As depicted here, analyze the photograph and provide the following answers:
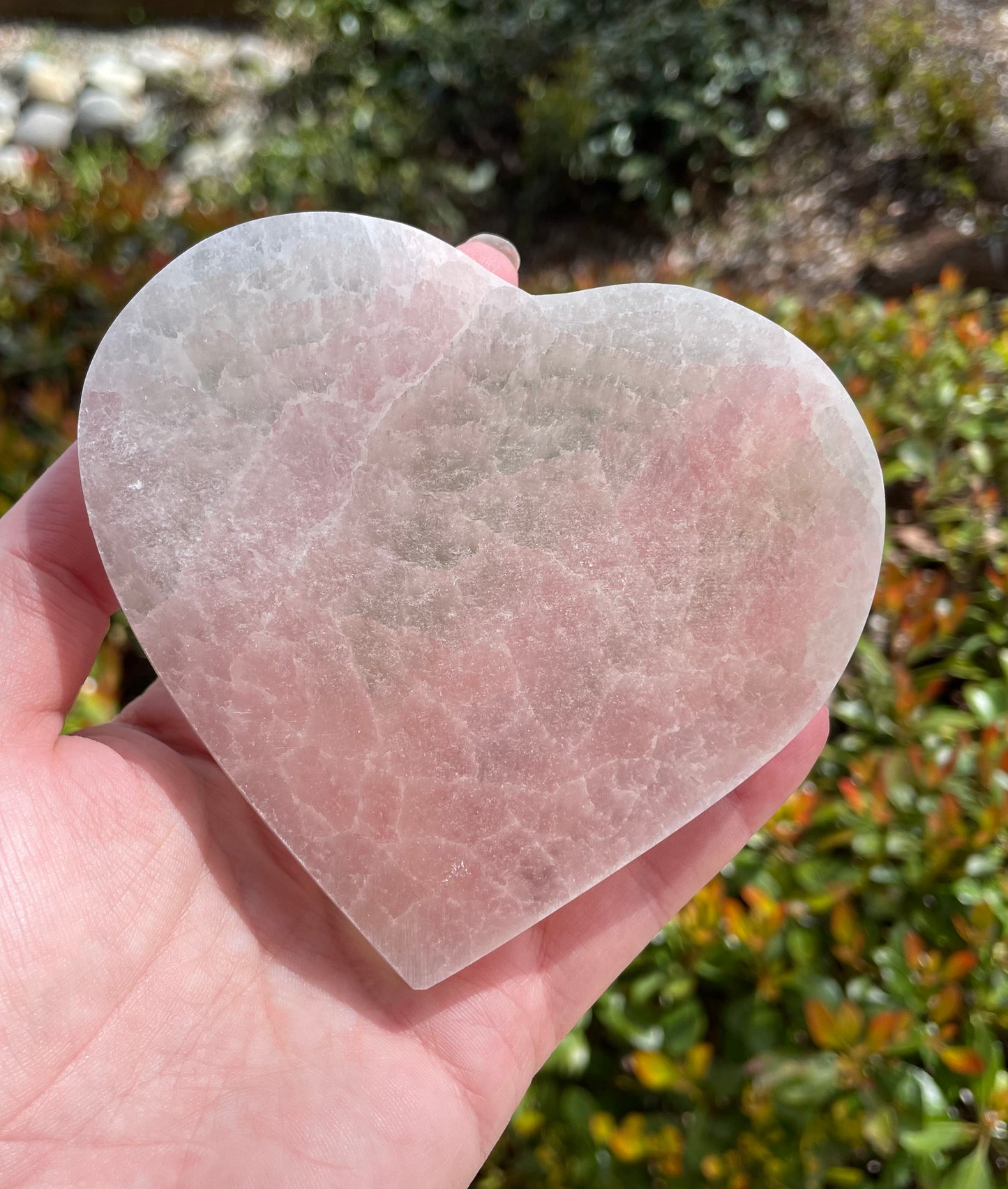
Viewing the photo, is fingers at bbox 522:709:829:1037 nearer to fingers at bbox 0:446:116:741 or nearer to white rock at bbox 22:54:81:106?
fingers at bbox 0:446:116:741

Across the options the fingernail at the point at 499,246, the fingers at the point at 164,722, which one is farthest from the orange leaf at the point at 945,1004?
the fingernail at the point at 499,246

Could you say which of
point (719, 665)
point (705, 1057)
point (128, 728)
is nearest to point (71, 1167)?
point (128, 728)

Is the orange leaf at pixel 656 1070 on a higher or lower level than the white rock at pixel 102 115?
lower

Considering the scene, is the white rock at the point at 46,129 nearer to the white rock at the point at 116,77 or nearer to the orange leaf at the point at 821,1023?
the white rock at the point at 116,77

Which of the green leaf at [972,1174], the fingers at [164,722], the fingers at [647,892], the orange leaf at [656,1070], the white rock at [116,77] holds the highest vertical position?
the white rock at [116,77]

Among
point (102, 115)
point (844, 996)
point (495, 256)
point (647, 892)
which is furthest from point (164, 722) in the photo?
point (102, 115)

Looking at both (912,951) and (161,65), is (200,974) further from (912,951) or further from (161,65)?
(161,65)
